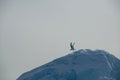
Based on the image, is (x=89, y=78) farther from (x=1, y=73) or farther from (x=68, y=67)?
(x=1, y=73)

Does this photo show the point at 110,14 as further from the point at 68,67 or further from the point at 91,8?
the point at 68,67

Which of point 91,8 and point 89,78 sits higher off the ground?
point 91,8

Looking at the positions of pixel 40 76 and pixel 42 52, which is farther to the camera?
pixel 42 52

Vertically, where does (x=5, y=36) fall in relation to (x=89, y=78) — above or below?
above

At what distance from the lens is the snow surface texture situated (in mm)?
672

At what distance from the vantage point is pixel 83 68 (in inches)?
27.2

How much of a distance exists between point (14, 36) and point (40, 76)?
2.35 feet

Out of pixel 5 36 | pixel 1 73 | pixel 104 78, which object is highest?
pixel 5 36

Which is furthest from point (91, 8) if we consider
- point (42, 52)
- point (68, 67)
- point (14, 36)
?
point (68, 67)

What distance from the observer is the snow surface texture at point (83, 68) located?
67cm

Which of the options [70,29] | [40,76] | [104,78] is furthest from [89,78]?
[70,29]

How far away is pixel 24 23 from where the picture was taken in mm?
1371

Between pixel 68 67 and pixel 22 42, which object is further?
pixel 22 42

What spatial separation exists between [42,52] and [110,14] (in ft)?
1.61
